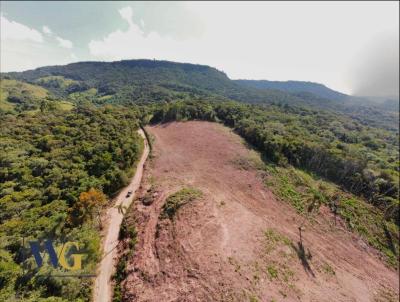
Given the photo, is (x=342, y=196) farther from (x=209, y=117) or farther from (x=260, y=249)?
(x=209, y=117)

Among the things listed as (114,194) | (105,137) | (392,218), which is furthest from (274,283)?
(105,137)

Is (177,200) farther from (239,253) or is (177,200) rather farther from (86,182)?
(86,182)

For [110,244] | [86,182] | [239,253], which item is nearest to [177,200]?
[110,244]

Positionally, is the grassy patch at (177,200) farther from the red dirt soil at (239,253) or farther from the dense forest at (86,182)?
the dense forest at (86,182)

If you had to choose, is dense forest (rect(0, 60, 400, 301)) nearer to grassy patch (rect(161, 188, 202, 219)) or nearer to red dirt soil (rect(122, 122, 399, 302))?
red dirt soil (rect(122, 122, 399, 302))

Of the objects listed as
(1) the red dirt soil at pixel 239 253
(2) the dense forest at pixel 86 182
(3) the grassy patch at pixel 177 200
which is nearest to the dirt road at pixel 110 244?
(2) the dense forest at pixel 86 182

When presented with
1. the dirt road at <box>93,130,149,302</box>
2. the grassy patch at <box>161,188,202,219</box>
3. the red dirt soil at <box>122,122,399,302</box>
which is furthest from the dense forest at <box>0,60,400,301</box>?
the grassy patch at <box>161,188,202,219</box>
